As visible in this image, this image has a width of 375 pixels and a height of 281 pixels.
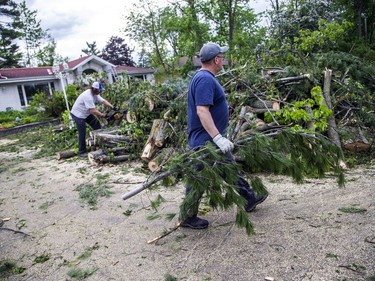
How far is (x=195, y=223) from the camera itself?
10.7ft

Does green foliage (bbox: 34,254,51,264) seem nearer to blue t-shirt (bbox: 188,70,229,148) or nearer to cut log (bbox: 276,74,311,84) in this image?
blue t-shirt (bbox: 188,70,229,148)

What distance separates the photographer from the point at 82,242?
3.34 m

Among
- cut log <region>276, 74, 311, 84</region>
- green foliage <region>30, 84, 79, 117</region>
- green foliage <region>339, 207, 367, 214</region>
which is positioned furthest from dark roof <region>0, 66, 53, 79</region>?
green foliage <region>339, 207, 367, 214</region>

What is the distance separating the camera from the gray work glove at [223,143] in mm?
2799

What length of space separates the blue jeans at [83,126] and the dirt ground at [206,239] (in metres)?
2.58

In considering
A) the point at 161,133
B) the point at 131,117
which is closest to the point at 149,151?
the point at 161,133

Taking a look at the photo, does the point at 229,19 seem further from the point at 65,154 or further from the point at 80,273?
the point at 80,273

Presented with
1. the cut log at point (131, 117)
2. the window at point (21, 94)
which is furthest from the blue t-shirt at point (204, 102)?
the window at point (21, 94)

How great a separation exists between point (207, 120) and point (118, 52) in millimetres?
39481

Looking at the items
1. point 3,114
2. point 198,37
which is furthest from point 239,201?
point 3,114

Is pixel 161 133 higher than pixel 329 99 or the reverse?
the reverse

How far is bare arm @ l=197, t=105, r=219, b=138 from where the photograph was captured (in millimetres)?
2795

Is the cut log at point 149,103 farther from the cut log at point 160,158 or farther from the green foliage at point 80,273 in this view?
the green foliage at point 80,273

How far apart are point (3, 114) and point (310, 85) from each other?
61.0 ft
